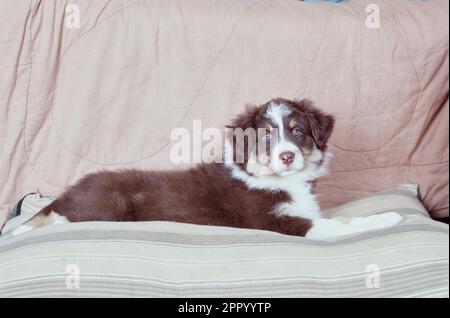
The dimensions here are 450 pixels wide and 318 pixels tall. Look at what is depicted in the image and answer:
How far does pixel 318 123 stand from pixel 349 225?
0.37 metres

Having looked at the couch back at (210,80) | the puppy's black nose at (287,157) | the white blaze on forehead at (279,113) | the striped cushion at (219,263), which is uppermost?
the couch back at (210,80)

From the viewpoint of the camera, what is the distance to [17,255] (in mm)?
1376

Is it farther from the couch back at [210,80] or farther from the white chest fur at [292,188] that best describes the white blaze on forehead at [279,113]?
the couch back at [210,80]

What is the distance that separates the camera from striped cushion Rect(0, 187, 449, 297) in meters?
1.26

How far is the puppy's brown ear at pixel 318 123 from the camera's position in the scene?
1.77 meters

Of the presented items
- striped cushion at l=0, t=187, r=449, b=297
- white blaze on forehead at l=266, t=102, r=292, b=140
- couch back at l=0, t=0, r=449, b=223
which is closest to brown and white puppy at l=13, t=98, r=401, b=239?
white blaze on forehead at l=266, t=102, r=292, b=140

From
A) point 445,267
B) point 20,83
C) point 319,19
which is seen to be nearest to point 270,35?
point 319,19

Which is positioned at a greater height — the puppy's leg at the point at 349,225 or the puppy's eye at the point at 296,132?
the puppy's eye at the point at 296,132

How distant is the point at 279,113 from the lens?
67.6 inches

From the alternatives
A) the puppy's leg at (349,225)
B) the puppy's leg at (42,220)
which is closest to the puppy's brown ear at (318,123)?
the puppy's leg at (349,225)

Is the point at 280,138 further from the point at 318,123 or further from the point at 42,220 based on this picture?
the point at 42,220

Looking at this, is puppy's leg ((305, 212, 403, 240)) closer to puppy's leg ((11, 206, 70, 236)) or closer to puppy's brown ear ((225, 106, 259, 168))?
puppy's brown ear ((225, 106, 259, 168))

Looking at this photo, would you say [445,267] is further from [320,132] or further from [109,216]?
[109,216]

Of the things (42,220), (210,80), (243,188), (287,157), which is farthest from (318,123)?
(42,220)
